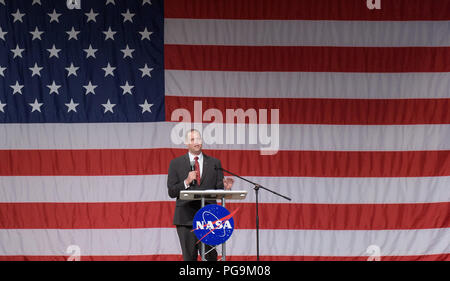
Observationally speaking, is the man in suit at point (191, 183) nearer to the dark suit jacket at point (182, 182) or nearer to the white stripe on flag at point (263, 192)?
the dark suit jacket at point (182, 182)

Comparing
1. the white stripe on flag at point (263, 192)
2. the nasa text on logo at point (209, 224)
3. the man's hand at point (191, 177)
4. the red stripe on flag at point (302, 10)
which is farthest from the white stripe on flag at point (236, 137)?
the nasa text on logo at point (209, 224)

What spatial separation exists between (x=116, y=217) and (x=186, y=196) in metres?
2.09

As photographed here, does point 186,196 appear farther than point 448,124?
No

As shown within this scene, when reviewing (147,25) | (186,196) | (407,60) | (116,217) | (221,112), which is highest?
(147,25)

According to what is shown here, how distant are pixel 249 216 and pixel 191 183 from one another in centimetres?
172

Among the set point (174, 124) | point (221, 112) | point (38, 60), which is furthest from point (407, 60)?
point (38, 60)

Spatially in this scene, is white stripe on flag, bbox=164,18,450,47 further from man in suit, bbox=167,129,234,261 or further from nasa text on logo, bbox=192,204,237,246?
nasa text on logo, bbox=192,204,237,246

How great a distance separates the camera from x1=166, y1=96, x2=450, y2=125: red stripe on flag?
5758 mm

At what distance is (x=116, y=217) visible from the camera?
224 inches

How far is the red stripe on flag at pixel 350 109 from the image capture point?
5758 mm

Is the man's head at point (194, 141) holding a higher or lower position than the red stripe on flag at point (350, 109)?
lower

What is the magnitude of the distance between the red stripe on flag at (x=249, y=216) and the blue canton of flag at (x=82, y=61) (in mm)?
889

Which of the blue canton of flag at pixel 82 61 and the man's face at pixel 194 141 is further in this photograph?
the blue canton of flag at pixel 82 61

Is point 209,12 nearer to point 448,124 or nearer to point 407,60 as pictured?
point 407,60
